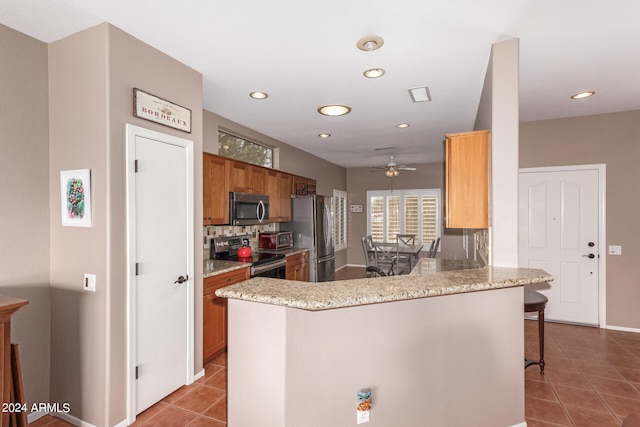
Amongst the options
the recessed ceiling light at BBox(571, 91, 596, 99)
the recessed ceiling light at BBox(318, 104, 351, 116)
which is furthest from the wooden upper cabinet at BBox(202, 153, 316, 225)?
the recessed ceiling light at BBox(571, 91, 596, 99)

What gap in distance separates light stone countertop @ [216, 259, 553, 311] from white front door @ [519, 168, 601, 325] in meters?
2.73

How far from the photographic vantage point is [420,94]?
3.24 m

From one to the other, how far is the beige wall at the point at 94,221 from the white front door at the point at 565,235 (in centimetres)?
454

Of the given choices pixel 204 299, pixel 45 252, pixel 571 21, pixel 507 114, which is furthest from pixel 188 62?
pixel 571 21

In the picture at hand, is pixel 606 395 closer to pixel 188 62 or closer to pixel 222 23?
pixel 222 23

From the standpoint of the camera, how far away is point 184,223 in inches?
103

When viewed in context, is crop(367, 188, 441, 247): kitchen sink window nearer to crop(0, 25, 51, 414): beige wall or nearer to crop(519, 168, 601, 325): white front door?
crop(519, 168, 601, 325): white front door

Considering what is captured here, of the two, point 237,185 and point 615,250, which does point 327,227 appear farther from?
point 615,250

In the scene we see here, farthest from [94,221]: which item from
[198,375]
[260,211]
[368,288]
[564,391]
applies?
[564,391]

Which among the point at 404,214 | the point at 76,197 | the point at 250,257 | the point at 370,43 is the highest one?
the point at 370,43

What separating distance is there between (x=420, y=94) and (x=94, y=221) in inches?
117

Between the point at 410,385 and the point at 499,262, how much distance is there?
1060 millimetres

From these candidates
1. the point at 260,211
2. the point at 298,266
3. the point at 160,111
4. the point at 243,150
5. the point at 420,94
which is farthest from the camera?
the point at 298,266

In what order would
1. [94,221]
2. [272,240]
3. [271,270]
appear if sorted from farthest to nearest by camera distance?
[272,240]
[271,270]
[94,221]
